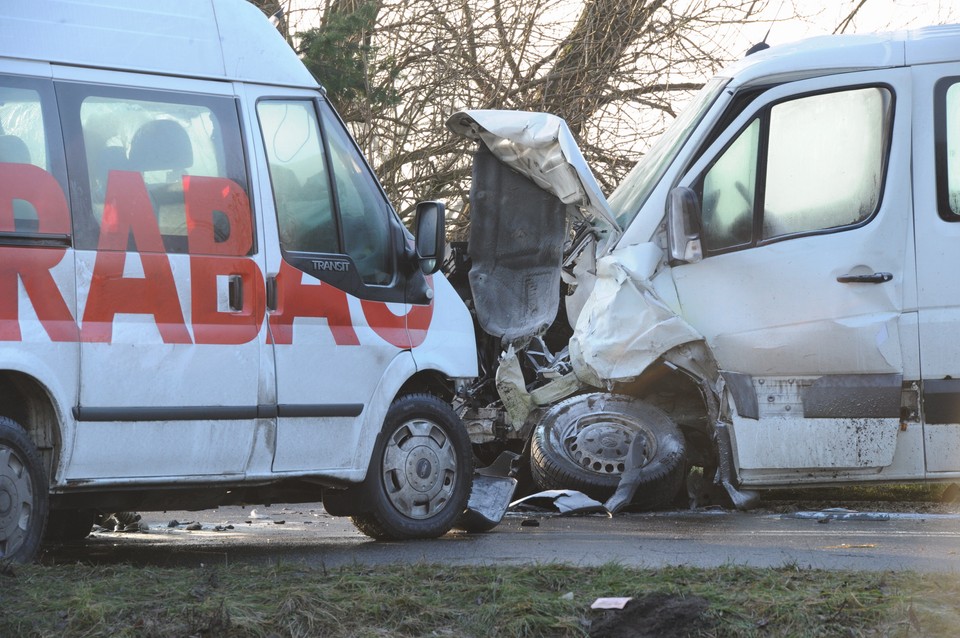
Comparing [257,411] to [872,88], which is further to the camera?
[872,88]

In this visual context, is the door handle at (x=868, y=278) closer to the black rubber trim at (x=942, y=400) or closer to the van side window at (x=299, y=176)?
the black rubber trim at (x=942, y=400)

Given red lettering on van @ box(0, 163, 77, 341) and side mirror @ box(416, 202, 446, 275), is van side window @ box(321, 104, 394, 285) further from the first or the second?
Answer: red lettering on van @ box(0, 163, 77, 341)

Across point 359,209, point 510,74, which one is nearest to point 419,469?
point 359,209

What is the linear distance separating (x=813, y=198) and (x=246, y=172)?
3.35 meters

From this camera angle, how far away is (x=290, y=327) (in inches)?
251

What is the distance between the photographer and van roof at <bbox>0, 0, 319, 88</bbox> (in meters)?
5.66

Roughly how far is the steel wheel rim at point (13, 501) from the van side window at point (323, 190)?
5.15 feet

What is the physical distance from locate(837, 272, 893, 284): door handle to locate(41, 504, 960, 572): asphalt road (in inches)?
52.1

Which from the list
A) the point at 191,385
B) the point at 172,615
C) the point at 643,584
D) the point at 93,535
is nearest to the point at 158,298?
the point at 191,385

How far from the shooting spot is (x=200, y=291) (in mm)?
6012

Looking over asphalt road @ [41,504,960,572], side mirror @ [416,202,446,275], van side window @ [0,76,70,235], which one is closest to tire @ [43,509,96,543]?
asphalt road @ [41,504,960,572]

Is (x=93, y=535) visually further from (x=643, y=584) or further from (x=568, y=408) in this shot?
(x=643, y=584)

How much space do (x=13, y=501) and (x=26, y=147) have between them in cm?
135

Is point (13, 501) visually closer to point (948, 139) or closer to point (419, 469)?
point (419, 469)
